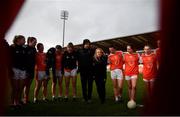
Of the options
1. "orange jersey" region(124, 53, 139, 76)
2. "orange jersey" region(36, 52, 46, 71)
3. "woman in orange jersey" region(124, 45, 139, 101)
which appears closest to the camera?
"woman in orange jersey" region(124, 45, 139, 101)

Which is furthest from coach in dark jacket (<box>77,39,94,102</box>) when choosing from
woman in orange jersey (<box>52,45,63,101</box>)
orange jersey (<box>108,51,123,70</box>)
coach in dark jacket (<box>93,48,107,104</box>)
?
orange jersey (<box>108,51,123,70</box>)

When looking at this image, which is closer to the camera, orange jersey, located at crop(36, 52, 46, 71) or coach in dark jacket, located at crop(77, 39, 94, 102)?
coach in dark jacket, located at crop(77, 39, 94, 102)

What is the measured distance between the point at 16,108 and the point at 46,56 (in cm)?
267

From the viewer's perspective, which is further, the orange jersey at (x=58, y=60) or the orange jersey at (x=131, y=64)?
the orange jersey at (x=58, y=60)

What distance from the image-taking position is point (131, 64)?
9.61 meters

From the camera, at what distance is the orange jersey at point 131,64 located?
9.42 m

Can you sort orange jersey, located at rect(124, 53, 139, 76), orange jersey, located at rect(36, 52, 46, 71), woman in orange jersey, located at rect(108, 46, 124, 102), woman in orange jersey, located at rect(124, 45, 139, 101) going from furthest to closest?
woman in orange jersey, located at rect(108, 46, 124, 102) < orange jersey, located at rect(36, 52, 46, 71) < orange jersey, located at rect(124, 53, 139, 76) < woman in orange jersey, located at rect(124, 45, 139, 101)

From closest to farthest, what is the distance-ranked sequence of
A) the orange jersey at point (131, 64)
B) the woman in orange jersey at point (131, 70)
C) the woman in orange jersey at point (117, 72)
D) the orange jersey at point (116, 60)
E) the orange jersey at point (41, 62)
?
the woman in orange jersey at point (131, 70) → the orange jersey at point (131, 64) → the orange jersey at point (41, 62) → the woman in orange jersey at point (117, 72) → the orange jersey at point (116, 60)

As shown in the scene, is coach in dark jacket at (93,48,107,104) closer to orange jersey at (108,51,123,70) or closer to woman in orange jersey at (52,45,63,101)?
orange jersey at (108,51,123,70)

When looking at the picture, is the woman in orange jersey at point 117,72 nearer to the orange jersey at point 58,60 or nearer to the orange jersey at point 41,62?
the orange jersey at point 58,60

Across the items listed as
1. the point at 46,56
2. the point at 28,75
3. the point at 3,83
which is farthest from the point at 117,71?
the point at 3,83

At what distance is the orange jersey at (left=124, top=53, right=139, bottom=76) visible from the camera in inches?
371

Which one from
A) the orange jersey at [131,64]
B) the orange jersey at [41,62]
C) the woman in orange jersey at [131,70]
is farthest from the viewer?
the orange jersey at [41,62]

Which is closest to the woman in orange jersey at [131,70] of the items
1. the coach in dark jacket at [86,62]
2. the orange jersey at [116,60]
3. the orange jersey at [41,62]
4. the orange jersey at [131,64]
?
the orange jersey at [131,64]
